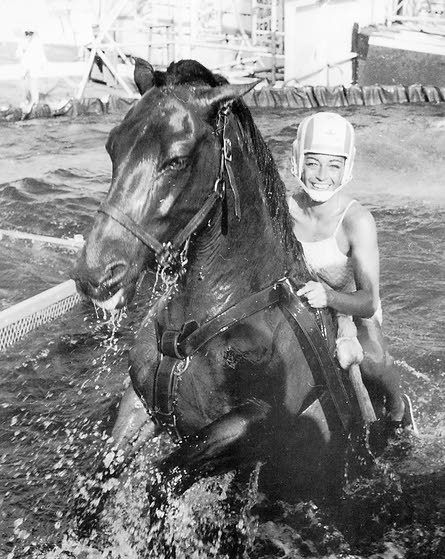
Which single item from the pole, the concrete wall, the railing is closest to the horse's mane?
the pole

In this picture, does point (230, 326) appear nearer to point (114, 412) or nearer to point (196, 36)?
point (114, 412)

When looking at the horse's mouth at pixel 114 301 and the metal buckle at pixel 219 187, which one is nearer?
the horse's mouth at pixel 114 301

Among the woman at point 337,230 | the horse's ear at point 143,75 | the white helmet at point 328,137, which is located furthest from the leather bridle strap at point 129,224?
the white helmet at point 328,137

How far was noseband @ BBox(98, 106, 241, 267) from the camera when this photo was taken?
2.95 meters

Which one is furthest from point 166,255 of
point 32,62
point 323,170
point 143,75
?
point 32,62

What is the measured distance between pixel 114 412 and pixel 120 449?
2.01 m

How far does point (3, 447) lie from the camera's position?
5.35 meters

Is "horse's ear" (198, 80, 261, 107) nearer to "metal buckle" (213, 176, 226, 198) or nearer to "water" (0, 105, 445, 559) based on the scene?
"metal buckle" (213, 176, 226, 198)

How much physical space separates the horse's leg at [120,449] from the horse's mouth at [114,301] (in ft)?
3.34

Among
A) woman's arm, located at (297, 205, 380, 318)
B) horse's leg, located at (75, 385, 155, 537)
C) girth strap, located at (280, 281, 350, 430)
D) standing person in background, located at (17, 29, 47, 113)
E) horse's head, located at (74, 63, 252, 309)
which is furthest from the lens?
standing person in background, located at (17, 29, 47, 113)

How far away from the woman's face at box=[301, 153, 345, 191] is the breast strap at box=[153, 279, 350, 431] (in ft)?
2.40

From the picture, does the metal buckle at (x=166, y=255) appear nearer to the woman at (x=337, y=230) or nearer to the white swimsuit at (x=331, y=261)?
the woman at (x=337, y=230)

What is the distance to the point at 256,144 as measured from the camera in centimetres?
346

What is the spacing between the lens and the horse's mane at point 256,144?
322cm
